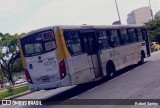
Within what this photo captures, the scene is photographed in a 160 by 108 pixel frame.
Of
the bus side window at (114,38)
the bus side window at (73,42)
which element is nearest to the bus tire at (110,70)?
the bus side window at (114,38)

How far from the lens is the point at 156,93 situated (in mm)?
10578

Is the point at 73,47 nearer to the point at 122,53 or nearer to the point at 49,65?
the point at 49,65

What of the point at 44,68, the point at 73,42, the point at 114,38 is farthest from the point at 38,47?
the point at 114,38

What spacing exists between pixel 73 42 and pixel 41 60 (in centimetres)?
169

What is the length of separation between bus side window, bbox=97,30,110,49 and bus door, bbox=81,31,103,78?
0.57 meters

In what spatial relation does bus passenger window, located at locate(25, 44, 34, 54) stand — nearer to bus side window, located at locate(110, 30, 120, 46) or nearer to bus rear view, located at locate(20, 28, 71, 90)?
bus rear view, located at locate(20, 28, 71, 90)

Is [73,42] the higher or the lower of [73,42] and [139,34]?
the higher

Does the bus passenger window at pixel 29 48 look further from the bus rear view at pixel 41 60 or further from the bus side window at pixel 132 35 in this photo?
the bus side window at pixel 132 35

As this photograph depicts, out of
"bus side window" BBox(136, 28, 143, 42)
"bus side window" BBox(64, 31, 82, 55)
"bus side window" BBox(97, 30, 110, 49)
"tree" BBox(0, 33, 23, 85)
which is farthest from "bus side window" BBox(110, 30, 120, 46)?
"tree" BBox(0, 33, 23, 85)

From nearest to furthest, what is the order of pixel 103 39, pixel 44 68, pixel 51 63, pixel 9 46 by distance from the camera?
pixel 51 63 → pixel 44 68 → pixel 103 39 → pixel 9 46

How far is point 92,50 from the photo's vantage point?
16.2 metres

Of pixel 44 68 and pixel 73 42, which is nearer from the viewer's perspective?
pixel 44 68

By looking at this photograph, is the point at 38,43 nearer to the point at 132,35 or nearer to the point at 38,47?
the point at 38,47

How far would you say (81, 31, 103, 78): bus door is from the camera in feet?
51.0
